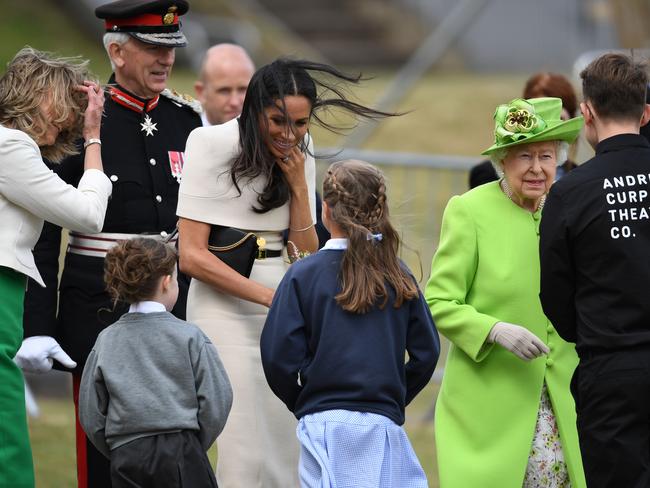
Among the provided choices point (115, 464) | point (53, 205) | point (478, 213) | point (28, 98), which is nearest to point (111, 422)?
point (115, 464)

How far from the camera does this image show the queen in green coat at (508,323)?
5227 millimetres

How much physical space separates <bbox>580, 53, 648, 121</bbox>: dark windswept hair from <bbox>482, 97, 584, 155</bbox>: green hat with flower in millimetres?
378

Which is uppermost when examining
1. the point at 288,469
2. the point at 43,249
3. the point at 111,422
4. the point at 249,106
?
the point at 249,106

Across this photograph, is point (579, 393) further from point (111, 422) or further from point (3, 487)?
point (3, 487)

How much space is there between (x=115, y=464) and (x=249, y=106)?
1387 mm

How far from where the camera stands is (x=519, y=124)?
5258mm

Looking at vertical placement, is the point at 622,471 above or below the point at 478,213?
below

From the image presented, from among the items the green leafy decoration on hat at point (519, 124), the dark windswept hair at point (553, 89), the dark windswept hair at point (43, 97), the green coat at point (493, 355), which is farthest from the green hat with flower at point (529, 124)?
the dark windswept hair at point (43, 97)

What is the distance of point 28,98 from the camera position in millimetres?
5117

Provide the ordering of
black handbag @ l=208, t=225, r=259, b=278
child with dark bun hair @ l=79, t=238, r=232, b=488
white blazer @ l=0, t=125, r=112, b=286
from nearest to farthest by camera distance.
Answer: child with dark bun hair @ l=79, t=238, r=232, b=488, white blazer @ l=0, t=125, r=112, b=286, black handbag @ l=208, t=225, r=259, b=278

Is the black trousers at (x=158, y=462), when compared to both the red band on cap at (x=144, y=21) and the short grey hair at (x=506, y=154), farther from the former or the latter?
the red band on cap at (x=144, y=21)

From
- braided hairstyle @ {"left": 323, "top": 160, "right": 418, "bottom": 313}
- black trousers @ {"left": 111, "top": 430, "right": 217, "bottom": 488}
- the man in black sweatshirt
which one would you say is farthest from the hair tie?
black trousers @ {"left": 111, "top": 430, "right": 217, "bottom": 488}

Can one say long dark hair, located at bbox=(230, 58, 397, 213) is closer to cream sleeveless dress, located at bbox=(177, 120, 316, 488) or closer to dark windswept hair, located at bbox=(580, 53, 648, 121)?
cream sleeveless dress, located at bbox=(177, 120, 316, 488)

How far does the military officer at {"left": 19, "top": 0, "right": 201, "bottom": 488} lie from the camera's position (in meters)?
5.70
